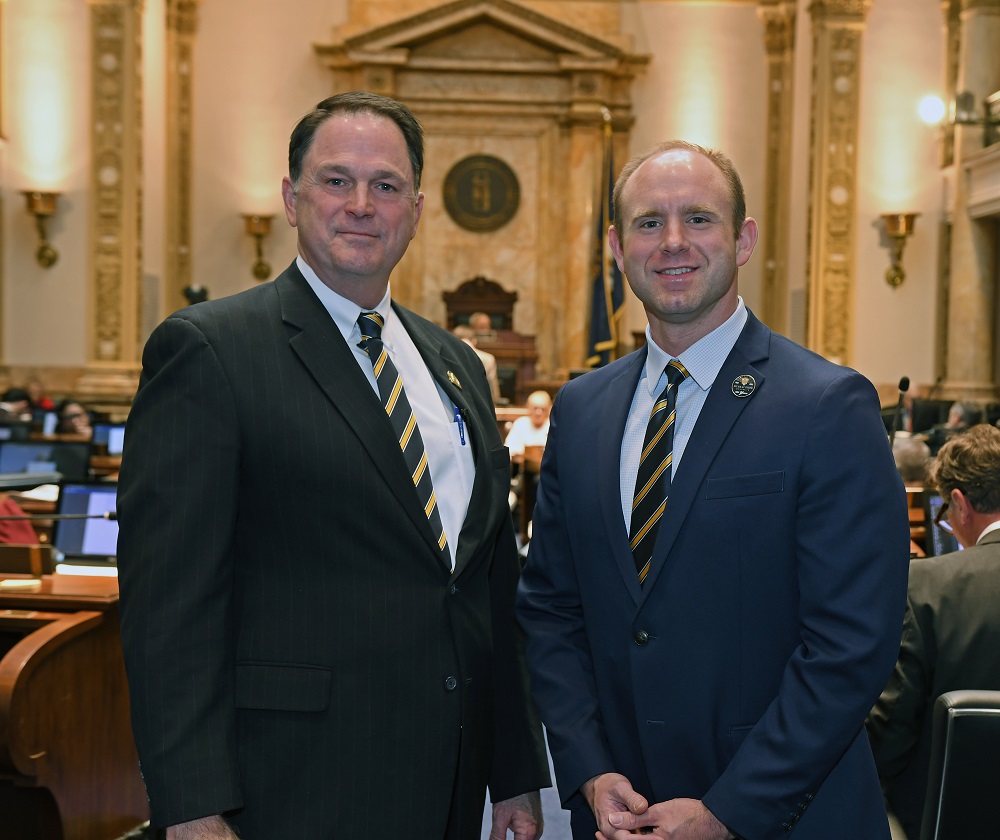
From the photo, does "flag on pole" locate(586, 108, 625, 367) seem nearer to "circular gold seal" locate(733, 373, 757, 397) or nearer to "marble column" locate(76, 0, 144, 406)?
"marble column" locate(76, 0, 144, 406)

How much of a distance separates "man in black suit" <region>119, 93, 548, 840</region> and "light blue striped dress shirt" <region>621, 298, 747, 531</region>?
29 cm

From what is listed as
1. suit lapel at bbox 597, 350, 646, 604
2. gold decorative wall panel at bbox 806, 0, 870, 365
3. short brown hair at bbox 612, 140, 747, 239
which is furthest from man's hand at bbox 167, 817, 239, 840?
gold decorative wall panel at bbox 806, 0, 870, 365

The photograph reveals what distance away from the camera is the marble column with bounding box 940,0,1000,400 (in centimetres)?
1424

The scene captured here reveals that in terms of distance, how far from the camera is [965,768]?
87.7 inches

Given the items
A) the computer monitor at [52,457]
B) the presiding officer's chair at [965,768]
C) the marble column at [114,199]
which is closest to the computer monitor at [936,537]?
the presiding officer's chair at [965,768]

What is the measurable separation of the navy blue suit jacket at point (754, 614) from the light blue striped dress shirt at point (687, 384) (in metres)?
0.03

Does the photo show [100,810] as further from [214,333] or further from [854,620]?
[854,620]

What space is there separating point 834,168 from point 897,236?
1.15m

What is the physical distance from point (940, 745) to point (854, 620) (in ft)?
1.70

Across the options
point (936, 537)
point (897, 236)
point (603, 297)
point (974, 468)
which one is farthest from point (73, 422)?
point (974, 468)

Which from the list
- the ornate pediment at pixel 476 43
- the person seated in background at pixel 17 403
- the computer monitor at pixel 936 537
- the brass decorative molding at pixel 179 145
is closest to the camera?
the computer monitor at pixel 936 537

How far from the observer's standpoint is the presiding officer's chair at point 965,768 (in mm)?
2209

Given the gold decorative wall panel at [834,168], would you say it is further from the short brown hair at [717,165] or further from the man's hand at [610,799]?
the man's hand at [610,799]

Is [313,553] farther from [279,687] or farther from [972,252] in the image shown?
[972,252]
